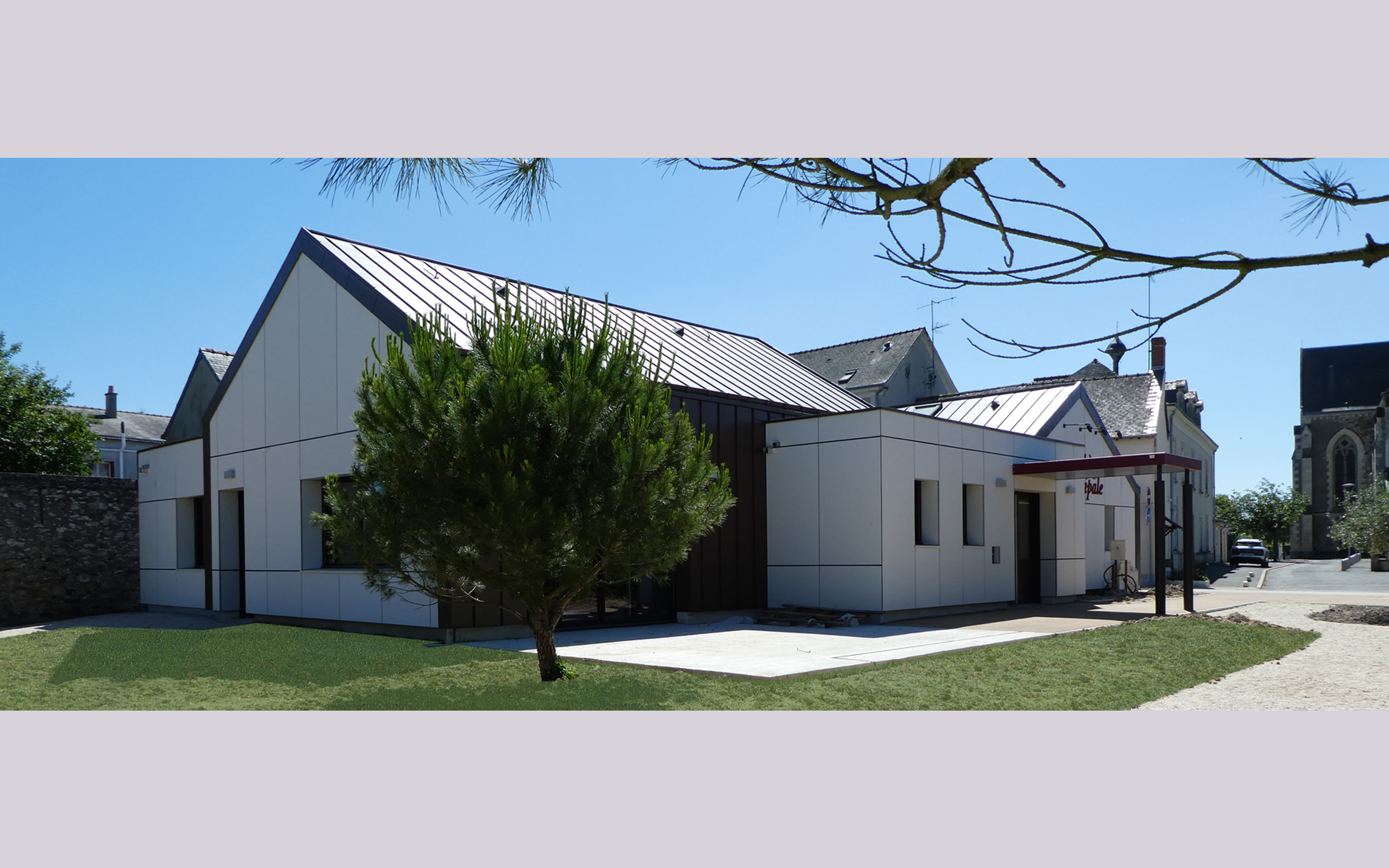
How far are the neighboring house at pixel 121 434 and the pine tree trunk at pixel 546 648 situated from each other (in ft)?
102

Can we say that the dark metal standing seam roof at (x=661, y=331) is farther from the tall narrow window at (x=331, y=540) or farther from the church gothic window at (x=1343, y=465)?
the church gothic window at (x=1343, y=465)

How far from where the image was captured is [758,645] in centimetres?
1166

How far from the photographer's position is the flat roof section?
1589cm

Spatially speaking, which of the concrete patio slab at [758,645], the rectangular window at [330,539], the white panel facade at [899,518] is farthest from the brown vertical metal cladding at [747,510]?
the rectangular window at [330,539]

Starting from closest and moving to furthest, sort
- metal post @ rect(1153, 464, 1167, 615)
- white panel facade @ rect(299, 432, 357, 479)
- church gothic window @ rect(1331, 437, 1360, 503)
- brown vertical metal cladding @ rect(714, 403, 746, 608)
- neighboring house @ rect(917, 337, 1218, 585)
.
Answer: white panel facade @ rect(299, 432, 357, 479) < brown vertical metal cladding @ rect(714, 403, 746, 608) < metal post @ rect(1153, 464, 1167, 615) < neighboring house @ rect(917, 337, 1218, 585) < church gothic window @ rect(1331, 437, 1360, 503)

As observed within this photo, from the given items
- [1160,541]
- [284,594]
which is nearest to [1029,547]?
[1160,541]

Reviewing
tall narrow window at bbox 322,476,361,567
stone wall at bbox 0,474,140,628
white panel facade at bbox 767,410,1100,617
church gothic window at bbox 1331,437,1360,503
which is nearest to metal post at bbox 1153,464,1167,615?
white panel facade at bbox 767,410,1100,617

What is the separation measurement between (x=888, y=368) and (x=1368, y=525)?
1423 centimetres

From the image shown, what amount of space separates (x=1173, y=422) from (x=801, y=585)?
1088 inches

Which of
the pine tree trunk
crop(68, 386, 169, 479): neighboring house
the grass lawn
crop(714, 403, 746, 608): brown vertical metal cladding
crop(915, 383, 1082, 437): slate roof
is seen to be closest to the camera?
the grass lawn

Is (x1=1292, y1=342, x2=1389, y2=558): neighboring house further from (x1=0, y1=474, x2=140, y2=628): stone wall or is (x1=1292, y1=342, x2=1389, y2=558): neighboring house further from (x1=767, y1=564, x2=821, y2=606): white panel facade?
(x1=0, y1=474, x2=140, y2=628): stone wall

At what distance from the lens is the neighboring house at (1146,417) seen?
27.0 metres

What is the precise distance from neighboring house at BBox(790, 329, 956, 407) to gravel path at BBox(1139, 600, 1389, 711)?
19115 mm

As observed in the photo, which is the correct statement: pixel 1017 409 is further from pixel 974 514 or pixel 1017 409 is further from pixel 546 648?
pixel 546 648
